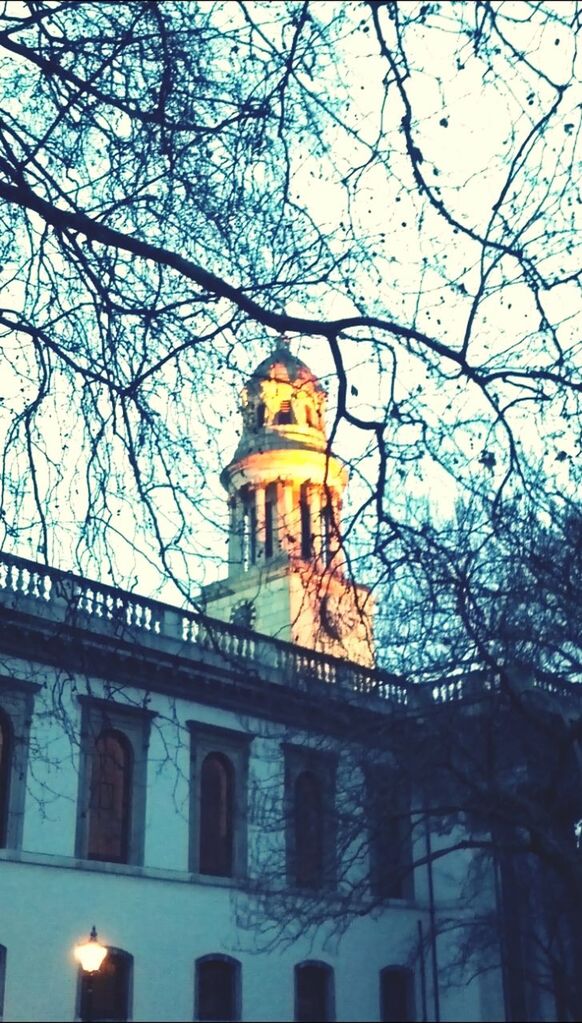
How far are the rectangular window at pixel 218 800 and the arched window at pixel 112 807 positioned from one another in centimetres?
155

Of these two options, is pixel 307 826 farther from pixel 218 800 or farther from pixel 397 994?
pixel 397 994

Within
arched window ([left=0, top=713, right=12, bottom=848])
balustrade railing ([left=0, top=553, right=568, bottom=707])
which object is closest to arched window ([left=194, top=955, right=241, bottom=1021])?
arched window ([left=0, top=713, right=12, bottom=848])

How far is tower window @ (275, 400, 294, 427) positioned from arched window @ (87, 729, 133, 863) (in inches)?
576

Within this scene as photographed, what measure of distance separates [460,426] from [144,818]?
17.1 metres

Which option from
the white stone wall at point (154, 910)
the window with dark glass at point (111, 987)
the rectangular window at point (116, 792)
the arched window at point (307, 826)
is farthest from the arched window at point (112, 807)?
the arched window at point (307, 826)

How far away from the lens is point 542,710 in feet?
55.8

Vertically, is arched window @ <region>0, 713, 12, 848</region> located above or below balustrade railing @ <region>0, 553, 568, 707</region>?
below

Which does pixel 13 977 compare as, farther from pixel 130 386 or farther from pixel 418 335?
pixel 418 335

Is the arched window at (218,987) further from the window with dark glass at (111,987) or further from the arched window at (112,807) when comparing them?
the arched window at (112,807)

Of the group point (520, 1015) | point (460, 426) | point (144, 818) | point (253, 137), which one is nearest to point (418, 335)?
point (460, 426)

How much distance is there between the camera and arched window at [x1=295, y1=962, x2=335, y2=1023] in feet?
83.3

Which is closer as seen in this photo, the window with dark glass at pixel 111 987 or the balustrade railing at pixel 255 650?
the balustrade railing at pixel 255 650

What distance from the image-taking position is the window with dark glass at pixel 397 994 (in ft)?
89.4

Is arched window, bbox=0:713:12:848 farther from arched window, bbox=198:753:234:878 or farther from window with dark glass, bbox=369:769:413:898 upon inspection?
window with dark glass, bbox=369:769:413:898
